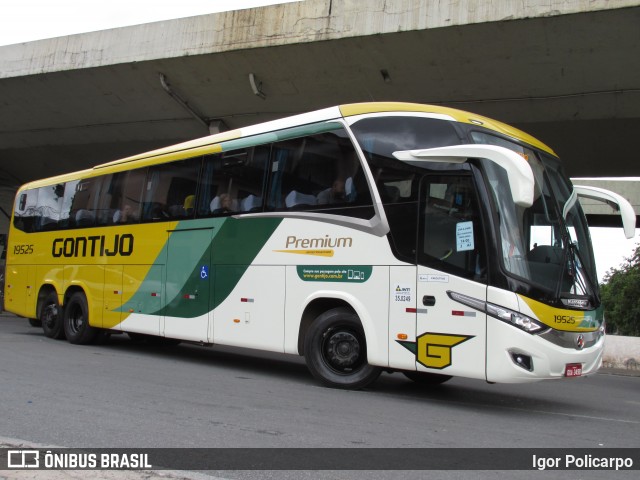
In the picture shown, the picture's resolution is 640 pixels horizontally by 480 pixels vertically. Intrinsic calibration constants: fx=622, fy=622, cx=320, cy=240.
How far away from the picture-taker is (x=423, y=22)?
12.6 meters

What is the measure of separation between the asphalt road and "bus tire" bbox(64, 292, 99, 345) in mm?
1608

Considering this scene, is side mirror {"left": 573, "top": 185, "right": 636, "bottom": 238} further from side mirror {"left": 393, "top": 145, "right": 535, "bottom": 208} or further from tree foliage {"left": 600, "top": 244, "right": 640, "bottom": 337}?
tree foliage {"left": 600, "top": 244, "right": 640, "bottom": 337}

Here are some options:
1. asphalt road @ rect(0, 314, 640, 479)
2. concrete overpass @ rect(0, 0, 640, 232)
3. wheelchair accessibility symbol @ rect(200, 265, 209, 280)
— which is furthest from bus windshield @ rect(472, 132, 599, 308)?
concrete overpass @ rect(0, 0, 640, 232)

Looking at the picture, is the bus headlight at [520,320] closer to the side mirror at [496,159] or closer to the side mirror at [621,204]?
the side mirror at [496,159]

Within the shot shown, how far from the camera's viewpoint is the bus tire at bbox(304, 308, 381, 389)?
7.72m

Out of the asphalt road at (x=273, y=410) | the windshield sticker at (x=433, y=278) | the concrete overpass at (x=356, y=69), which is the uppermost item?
the concrete overpass at (x=356, y=69)

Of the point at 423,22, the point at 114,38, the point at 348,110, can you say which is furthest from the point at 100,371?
the point at 114,38

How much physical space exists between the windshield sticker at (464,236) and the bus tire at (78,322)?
26.7ft

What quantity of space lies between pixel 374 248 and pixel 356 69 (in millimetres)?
8019

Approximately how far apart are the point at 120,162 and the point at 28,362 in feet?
14.0

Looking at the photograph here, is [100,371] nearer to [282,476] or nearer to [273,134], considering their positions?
[273,134]

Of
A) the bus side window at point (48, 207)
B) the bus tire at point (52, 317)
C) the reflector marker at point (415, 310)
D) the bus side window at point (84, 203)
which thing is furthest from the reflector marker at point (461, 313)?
the bus side window at point (48, 207)

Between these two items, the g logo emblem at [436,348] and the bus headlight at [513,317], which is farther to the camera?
the g logo emblem at [436,348]

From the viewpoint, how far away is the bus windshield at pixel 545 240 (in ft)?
21.5
